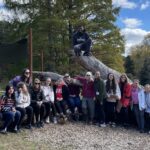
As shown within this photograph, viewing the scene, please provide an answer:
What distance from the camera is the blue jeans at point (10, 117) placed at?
1048 centimetres

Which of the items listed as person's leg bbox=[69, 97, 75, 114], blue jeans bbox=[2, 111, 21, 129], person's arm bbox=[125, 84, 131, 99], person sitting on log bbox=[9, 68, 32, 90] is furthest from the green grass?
person's arm bbox=[125, 84, 131, 99]

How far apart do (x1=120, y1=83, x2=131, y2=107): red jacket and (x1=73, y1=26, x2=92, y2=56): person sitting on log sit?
3257 millimetres

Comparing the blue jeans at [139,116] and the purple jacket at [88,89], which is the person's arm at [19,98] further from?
the blue jeans at [139,116]

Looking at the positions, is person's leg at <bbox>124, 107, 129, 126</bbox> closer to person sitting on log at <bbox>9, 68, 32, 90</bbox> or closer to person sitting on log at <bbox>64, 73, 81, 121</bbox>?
person sitting on log at <bbox>64, 73, 81, 121</bbox>

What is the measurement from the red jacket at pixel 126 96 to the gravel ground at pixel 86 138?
2.50ft

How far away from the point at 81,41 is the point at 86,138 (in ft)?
17.3

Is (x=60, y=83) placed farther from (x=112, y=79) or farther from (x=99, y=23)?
(x=99, y=23)

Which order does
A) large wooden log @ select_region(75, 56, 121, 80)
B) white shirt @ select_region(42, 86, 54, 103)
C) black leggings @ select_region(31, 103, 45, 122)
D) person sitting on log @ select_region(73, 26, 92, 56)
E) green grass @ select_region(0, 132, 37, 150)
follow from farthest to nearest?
large wooden log @ select_region(75, 56, 121, 80) → person sitting on log @ select_region(73, 26, 92, 56) → white shirt @ select_region(42, 86, 54, 103) → black leggings @ select_region(31, 103, 45, 122) → green grass @ select_region(0, 132, 37, 150)

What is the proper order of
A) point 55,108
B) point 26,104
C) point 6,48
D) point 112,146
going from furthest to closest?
1. point 6,48
2. point 55,108
3. point 26,104
4. point 112,146

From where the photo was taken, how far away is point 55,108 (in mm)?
12594

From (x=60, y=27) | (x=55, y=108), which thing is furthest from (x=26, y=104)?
(x=60, y=27)

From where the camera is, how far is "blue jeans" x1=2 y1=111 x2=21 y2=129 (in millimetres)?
10477

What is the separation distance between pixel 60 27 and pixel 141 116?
14.9 metres

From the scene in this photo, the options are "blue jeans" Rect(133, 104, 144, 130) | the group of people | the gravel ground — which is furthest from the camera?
"blue jeans" Rect(133, 104, 144, 130)
